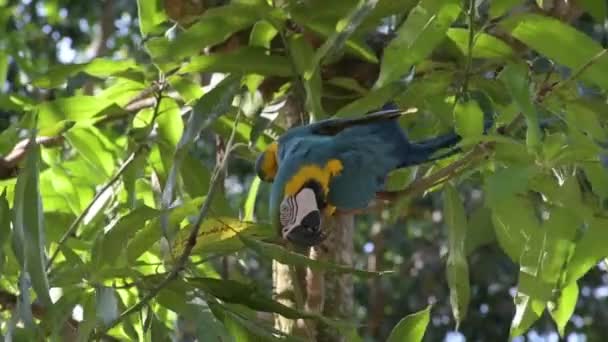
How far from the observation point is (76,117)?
104 centimetres

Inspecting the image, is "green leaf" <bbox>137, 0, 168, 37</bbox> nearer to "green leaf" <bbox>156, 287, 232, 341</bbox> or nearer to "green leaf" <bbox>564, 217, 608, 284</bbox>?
"green leaf" <bbox>156, 287, 232, 341</bbox>

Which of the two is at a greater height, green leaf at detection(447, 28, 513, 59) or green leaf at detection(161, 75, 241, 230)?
green leaf at detection(161, 75, 241, 230)

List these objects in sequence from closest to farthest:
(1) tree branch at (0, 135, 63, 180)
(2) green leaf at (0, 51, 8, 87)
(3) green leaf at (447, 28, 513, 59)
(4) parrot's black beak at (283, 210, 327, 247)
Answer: (4) parrot's black beak at (283, 210, 327, 247), (3) green leaf at (447, 28, 513, 59), (1) tree branch at (0, 135, 63, 180), (2) green leaf at (0, 51, 8, 87)

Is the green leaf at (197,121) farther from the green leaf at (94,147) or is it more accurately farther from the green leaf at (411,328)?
the green leaf at (94,147)

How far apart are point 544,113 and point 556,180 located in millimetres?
52

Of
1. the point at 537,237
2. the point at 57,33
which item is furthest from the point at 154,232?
the point at 57,33

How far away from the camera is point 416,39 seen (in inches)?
30.3

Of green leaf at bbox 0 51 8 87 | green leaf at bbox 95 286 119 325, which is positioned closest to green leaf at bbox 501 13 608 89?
green leaf at bbox 95 286 119 325

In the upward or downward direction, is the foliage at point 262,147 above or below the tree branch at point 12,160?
above

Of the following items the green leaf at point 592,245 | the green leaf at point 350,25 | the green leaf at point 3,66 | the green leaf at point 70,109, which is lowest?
the green leaf at point 3,66

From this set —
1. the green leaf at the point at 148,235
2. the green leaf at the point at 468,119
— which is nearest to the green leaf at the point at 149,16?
the green leaf at the point at 148,235

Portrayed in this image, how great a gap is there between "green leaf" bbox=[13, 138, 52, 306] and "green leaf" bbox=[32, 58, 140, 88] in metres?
0.25

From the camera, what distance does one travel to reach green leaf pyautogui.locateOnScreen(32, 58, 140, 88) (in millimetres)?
975

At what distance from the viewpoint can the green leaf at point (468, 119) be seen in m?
0.75
